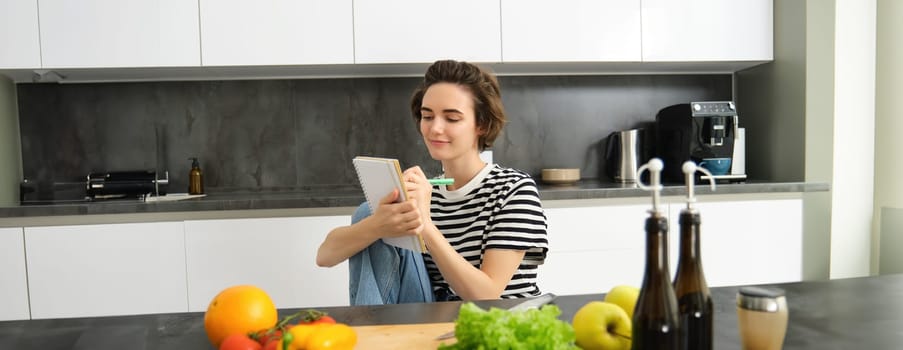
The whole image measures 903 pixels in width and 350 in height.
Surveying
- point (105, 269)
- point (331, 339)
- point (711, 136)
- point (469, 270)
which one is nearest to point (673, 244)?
point (711, 136)

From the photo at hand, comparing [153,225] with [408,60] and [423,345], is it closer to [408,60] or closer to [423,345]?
[408,60]

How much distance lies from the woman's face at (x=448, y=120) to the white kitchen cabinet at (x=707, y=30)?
1654 millimetres

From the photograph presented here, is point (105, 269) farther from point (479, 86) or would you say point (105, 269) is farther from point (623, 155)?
point (623, 155)

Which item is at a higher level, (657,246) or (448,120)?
(448,120)

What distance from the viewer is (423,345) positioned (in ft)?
2.70

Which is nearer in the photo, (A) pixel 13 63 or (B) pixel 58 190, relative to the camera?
(A) pixel 13 63

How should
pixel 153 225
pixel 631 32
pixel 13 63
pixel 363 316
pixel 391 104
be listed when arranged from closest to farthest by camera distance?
pixel 363 316 < pixel 153 225 < pixel 13 63 < pixel 631 32 < pixel 391 104

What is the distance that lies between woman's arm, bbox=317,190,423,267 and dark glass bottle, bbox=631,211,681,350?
594mm

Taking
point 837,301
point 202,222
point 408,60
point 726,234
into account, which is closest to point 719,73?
point 726,234

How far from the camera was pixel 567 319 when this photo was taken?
3.09ft

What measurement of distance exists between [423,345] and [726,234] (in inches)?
84.3

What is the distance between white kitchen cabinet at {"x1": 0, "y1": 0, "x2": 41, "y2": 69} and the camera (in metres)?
2.50

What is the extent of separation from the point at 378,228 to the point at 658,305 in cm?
68

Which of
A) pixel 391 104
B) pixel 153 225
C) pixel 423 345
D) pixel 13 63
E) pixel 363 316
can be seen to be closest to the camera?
pixel 423 345
